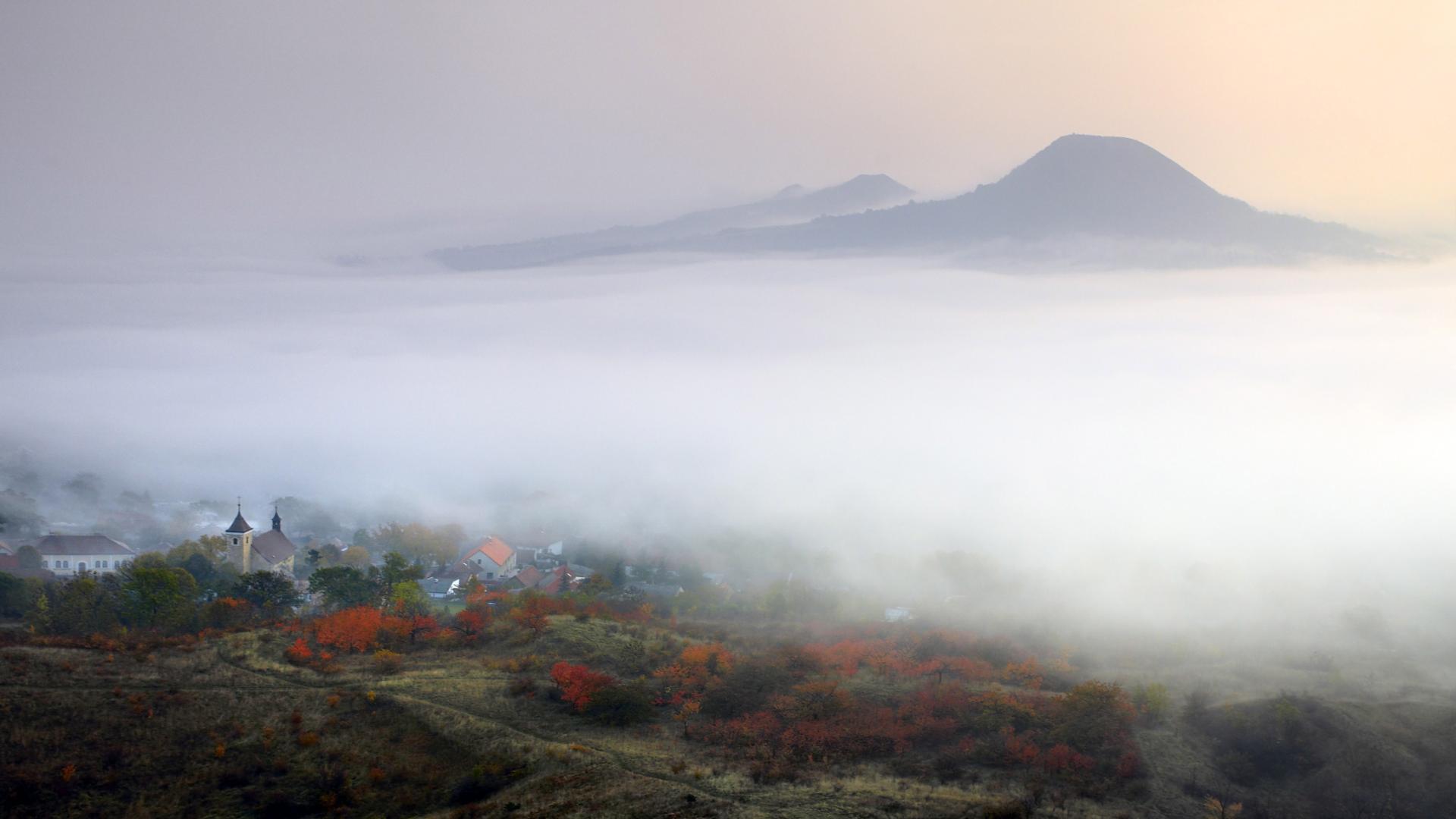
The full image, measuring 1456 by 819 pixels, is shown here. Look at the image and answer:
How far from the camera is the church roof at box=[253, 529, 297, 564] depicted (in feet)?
271

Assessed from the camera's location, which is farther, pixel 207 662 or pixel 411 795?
pixel 207 662

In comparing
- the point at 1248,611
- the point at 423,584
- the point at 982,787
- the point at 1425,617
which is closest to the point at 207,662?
the point at 982,787

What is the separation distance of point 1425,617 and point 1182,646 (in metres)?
14.0

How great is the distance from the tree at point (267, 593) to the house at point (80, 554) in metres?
29.6

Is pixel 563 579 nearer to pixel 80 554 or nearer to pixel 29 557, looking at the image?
pixel 80 554

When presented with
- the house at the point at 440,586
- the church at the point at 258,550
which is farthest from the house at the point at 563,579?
the church at the point at 258,550

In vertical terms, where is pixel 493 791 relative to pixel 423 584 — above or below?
above

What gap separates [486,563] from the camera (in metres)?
90.7

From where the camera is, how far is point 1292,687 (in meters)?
40.8

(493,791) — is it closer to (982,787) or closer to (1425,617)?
(982,787)

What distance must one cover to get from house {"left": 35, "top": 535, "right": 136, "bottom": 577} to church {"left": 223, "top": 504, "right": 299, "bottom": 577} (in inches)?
368

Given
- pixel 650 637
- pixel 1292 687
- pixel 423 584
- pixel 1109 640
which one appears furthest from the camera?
pixel 423 584

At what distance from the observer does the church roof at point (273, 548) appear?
8275 centimetres

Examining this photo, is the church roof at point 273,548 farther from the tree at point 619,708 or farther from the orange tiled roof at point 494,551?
the tree at point 619,708
